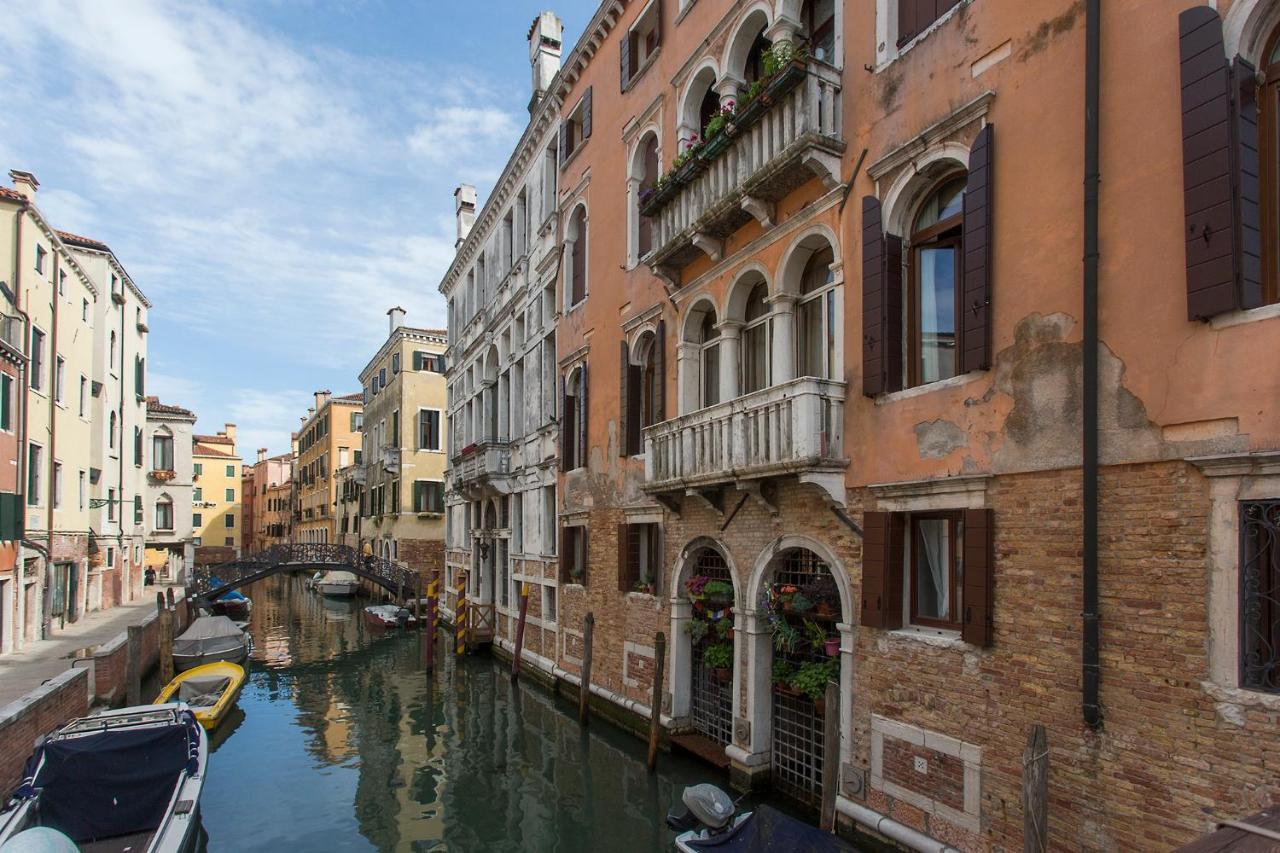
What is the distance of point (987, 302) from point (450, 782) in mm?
8784

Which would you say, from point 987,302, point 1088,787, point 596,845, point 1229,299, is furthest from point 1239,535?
point 596,845

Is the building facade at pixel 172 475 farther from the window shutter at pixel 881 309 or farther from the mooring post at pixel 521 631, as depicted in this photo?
the window shutter at pixel 881 309

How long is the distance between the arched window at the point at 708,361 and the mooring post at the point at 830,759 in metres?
4.23

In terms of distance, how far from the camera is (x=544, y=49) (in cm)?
1836

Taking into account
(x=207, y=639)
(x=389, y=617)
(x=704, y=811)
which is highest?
(x=704, y=811)

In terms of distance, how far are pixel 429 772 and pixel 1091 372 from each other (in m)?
9.63

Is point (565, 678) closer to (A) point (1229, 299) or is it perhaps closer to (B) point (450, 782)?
(B) point (450, 782)

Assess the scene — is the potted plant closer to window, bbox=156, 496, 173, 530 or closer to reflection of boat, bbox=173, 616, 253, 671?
reflection of boat, bbox=173, 616, 253, 671

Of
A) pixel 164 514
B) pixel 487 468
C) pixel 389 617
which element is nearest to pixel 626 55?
pixel 487 468

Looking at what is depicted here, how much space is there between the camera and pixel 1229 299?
455 cm

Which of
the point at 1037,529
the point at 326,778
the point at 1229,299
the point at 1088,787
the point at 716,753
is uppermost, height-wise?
the point at 1229,299

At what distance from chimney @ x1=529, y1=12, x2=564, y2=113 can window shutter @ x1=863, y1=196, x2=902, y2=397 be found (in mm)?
12815

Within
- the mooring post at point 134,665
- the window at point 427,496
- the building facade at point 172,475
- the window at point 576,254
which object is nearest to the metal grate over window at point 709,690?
the window at point 576,254

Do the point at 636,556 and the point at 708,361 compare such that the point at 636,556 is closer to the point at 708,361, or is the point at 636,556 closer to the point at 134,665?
the point at 708,361
